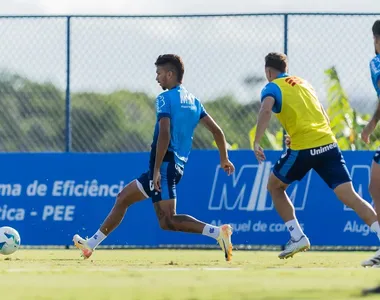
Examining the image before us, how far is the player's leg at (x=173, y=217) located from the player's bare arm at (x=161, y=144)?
0.41 ft

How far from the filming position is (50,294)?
6.86 m

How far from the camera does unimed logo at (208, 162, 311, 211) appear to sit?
566 inches

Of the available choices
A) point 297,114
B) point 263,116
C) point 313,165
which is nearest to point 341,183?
point 313,165

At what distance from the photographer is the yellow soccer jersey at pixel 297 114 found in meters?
10.9

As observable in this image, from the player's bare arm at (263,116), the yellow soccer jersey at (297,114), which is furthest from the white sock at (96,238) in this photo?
the yellow soccer jersey at (297,114)

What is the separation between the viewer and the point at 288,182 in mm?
10938

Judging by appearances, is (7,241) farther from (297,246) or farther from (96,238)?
(297,246)

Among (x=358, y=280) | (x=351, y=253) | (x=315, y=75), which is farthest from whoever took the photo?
(x=315, y=75)

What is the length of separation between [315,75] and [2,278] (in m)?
7.85

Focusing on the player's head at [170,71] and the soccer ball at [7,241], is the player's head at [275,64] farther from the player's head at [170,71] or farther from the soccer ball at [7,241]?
the soccer ball at [7,241]

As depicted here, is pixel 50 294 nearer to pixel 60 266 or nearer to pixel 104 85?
pixel 60 266

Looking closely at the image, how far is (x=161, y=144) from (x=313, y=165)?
56.6 inches

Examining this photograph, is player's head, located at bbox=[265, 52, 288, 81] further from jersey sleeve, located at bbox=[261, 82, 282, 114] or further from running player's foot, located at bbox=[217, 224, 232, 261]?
running player's foot, located at bbox=[217, 224, 232, 261]

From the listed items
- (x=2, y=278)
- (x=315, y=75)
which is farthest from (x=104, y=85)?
(x=2, y=278)
